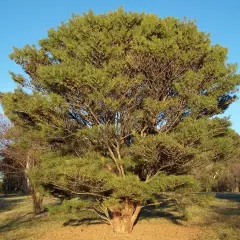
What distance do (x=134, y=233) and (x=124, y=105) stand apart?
188 inches

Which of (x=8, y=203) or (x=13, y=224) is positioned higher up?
(x=8, y=203)

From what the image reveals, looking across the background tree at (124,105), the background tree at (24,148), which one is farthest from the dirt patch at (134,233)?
the background tree at (24,148)

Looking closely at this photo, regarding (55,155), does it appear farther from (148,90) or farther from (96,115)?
(148,90)

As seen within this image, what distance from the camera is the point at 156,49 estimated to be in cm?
996

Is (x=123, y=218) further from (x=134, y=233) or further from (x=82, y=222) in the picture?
(x=82, y=222)

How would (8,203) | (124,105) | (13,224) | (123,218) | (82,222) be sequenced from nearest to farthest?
(124,105), (123,218), (82,222), (13,224), (8,203)

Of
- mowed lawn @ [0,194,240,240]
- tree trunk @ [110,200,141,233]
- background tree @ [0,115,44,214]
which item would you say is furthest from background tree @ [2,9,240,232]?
mowed lawn @ [0,194,240,240]

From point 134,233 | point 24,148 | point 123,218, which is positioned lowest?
point 134,233

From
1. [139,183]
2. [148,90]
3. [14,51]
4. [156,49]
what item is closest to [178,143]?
[139,183]

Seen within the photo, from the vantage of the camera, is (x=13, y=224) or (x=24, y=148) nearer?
(x=24, y=148)

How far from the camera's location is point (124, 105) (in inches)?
423

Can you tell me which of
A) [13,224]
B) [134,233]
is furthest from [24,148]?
[13,224]

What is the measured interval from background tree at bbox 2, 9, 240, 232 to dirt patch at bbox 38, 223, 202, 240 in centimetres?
63

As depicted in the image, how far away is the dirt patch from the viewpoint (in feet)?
36.5
